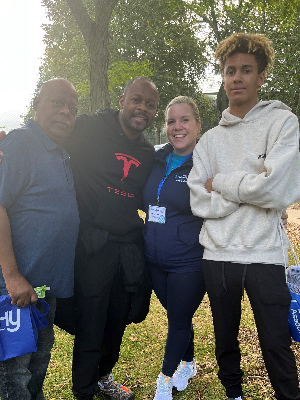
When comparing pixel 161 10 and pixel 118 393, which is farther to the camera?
pixel 161 10

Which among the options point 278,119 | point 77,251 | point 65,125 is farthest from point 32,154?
point 278,119

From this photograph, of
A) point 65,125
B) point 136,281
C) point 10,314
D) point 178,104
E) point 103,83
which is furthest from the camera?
point 103,83

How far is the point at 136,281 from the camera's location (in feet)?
9.39

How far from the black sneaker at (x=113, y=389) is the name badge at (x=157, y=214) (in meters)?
1.52

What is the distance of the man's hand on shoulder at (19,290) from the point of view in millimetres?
2133

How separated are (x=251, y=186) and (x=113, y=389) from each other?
2.18m

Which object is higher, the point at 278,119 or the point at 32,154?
the point at 278,119

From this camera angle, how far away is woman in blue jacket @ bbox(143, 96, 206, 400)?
281cm

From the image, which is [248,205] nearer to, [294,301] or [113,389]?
[294,301]

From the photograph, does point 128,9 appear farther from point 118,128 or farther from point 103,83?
point 118,128

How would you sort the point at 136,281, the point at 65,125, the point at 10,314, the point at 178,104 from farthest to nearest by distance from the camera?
1. the point at 178,104
2. the point at 136,281
3. the point at 65,125
4. the point at 10,314

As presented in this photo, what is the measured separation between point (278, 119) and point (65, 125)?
147 centimetres

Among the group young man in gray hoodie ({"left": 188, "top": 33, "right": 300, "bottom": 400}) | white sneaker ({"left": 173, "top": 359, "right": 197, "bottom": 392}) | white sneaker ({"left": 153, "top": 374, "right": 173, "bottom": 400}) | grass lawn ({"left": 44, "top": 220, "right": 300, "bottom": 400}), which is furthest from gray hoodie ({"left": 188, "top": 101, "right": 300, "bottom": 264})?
grass lawn ({"left": 44, "top": 220, "right": 300, "bottom": 400})

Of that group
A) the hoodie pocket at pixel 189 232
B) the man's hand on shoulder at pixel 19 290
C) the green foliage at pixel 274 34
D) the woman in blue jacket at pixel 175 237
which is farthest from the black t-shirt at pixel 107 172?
the green foliage at pixel 274 34
